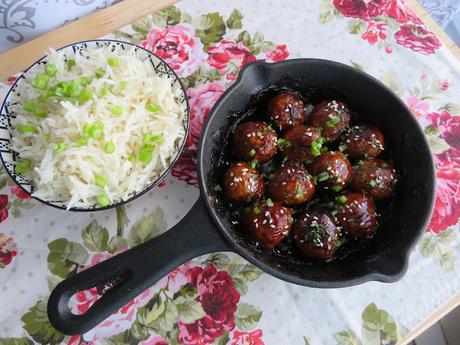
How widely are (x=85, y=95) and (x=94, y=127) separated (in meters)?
0.10

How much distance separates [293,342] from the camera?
1.10 m

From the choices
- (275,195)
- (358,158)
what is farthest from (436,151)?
(275,195)

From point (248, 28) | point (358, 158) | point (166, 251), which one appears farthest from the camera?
point (248, 28)

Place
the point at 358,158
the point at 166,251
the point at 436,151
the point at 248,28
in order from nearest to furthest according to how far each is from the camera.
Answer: the point at 166,251 < the point at 358,158 < the point at 436,151 < the point at 248,28

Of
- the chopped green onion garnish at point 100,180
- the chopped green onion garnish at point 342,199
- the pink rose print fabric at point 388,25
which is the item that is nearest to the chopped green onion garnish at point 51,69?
the chopped green onion garnish at point 100,180

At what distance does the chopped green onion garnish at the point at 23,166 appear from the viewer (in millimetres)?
1085

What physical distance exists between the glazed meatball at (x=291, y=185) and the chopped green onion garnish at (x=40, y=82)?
649 mm

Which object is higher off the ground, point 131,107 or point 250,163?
point 131,107

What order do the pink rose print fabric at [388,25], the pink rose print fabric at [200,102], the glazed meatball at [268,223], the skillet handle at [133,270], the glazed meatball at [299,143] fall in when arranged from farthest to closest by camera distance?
the pink rose print fabric at [388,25]
the pink rose print fabric at [200,102]
the glazed meatball at [299,143]
the glazed meatball at [268,223]
the skillet handle at [133,270]

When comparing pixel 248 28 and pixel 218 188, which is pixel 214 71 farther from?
pixel 218 188

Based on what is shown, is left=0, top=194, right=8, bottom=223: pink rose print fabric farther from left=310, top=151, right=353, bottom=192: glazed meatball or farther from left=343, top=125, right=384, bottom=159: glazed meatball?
left=343, top=125, right=384, bottom=159: glazed meatball

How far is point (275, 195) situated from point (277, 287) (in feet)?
0.86

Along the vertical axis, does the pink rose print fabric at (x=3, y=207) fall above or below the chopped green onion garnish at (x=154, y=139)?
below

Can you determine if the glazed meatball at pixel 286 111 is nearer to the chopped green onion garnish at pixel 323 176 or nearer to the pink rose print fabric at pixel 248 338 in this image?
the chopped green onion garnish at pixel 323 176
